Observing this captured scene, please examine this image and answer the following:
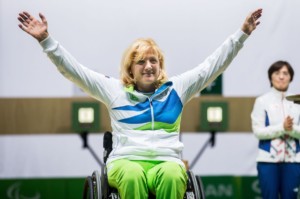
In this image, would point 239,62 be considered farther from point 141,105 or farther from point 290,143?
point 141,105

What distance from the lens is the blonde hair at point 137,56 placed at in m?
3.69

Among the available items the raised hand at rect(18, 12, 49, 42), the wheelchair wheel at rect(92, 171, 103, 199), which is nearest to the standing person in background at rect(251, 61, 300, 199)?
the wheelchair wheel at rect(92, 171, 103, 199)

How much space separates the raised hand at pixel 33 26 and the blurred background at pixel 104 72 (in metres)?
2.68

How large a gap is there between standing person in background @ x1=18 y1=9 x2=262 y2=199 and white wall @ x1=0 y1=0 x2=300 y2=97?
251 centimetres

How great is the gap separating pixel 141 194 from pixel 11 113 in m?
3.19

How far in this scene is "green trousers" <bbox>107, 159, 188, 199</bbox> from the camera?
133 inches

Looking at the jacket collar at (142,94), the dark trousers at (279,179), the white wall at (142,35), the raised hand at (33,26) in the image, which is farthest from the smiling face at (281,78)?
the raised hand at (33,26)

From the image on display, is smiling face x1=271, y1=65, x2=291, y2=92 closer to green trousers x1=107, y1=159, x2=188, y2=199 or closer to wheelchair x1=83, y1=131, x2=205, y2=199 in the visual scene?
wheelchair x1=83, y1=131, x2=205, y2=199

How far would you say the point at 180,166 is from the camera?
138 inches

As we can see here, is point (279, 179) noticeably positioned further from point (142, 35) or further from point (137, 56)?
point (137, 56)

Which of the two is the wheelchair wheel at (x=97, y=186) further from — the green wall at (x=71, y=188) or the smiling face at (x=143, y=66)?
the green wall at (x=71, y=188)

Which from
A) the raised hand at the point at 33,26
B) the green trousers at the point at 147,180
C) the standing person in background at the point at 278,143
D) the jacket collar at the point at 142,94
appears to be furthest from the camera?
the standing person in background at the point at 278,143

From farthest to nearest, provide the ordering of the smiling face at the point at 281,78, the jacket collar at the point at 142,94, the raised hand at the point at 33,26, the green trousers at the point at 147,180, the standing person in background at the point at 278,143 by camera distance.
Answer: the smiling face at the point at 281,78
the standing person in background at the point at 278,143
the jacket collar at the point at 142,94
the raised hand at the point at 33,26
the green trousers at the point at 147,180

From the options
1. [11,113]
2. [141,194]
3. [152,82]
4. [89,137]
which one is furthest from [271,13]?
[141,194]
